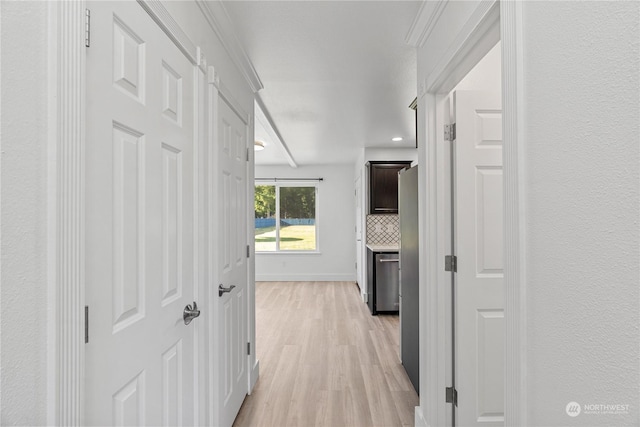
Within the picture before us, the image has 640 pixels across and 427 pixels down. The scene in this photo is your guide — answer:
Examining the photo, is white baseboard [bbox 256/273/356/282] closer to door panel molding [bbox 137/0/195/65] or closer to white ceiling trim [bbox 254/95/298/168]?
white ceiling trim [bbox 254/95/298/168]

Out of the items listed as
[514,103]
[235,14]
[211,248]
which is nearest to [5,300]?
[211,248]

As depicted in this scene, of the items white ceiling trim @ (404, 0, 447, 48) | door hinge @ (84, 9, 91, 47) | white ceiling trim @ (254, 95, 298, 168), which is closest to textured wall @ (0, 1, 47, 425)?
door hinge @ (84, 9, 91, 47)

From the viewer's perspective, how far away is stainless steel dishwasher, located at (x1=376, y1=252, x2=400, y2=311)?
4883 mm

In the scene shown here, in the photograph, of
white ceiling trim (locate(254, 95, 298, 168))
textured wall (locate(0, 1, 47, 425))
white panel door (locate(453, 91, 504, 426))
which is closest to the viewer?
textured wall (locate(0, 1, 47, 425))

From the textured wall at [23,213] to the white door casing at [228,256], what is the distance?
3.47ft

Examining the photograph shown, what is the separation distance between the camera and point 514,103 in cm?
101

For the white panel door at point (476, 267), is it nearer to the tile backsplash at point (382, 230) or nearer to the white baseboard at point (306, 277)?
Result: the tile backsplash at point (382, 230)

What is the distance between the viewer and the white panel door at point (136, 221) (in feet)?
2.95

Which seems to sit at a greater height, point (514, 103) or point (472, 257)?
point (514, 103)

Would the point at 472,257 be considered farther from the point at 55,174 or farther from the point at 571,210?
the point at 55,174

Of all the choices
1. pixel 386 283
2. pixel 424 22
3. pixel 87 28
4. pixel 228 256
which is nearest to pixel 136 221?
pixel 87 28

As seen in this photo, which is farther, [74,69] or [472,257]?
[472,257]

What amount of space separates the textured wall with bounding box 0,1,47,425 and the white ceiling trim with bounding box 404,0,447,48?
1629 mm

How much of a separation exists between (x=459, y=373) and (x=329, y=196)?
5874 mm
